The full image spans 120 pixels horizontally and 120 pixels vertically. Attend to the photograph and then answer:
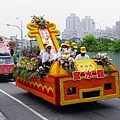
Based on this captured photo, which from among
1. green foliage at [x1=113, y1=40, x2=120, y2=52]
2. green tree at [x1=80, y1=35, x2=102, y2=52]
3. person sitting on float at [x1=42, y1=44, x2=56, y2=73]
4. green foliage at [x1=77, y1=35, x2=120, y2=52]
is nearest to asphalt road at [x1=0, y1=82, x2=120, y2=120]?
person sitting on float at [x1=42, y1=44, x2=56, y2=73]

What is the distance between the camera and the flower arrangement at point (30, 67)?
912 cm

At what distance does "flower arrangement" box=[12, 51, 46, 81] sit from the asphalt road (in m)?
1.00

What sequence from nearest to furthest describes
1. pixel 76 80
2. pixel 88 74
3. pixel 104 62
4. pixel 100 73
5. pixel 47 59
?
pixel 76 80
pixel 88 74
pixel 100 73
pixel 104 62
pixel 47 59

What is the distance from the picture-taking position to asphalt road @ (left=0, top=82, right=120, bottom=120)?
786 centimetres

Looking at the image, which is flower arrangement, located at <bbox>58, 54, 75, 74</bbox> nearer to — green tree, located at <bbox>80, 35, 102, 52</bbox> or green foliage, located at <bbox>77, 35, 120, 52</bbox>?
green foliage, located at <bbox>77, 35, 120, 52</bbox>

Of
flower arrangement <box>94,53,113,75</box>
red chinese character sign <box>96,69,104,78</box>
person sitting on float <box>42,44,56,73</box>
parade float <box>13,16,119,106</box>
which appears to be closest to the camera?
parade float <box>13,16,119,106</box>

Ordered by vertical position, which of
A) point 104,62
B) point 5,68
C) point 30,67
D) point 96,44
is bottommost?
point 5,68

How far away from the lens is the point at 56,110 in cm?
884

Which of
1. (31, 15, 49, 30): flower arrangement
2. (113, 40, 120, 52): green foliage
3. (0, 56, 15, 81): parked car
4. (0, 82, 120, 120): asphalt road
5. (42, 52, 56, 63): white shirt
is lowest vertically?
(0, 82, 120, 120): asphalt road

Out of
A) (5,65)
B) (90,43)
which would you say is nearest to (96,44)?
(90,43)

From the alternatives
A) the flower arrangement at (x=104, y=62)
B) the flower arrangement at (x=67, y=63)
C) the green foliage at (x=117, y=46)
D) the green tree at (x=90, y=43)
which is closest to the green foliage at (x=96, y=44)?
the green tree at (x=90, y=43)

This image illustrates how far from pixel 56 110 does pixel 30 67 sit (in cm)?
184

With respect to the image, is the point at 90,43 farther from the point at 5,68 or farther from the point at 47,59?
the point at 47,59

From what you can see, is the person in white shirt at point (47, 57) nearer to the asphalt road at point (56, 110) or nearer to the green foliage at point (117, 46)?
the asphalt road at point (56, 110)
